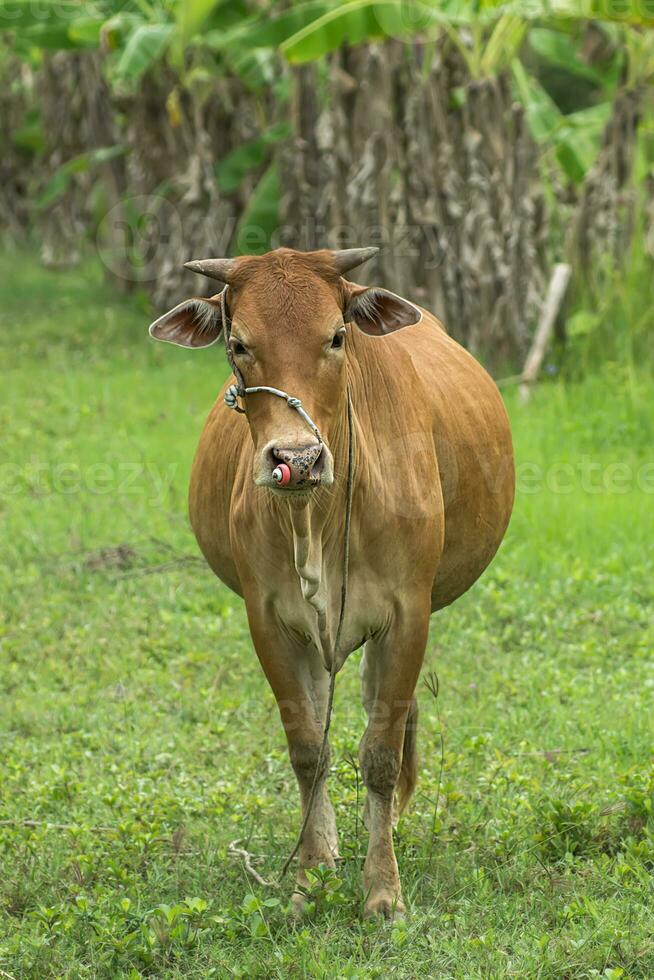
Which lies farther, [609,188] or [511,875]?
[609,188]

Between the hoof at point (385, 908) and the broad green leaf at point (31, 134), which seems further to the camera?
the broad green leaf at point (31, 134)

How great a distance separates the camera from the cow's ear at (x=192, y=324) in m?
4.22

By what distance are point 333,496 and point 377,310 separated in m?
0.57

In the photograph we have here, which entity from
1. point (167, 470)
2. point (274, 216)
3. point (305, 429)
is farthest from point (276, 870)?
point (274, 216)

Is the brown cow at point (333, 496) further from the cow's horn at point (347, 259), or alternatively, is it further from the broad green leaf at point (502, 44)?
the broad green leaf at point (502, 44)

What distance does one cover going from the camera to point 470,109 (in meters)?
11.4

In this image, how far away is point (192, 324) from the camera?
4.30 metres

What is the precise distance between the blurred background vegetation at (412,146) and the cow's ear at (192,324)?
21.4ft

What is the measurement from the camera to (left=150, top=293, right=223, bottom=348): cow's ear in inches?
166

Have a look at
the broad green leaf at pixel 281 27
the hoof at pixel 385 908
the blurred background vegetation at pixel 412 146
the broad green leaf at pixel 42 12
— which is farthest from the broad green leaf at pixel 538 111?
the hoof at pixel 385 908

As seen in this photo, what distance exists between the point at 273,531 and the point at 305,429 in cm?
60

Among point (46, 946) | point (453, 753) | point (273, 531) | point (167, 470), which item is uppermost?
point (273, 531)

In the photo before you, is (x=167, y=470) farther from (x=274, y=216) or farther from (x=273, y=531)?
(x=273, y=531)

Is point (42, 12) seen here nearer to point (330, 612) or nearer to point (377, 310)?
point (377, 310)
